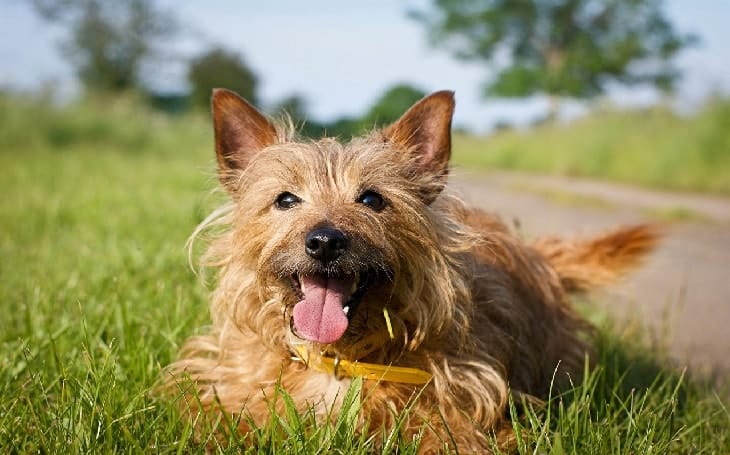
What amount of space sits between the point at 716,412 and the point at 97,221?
5.91 m

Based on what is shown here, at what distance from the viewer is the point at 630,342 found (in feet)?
13.2

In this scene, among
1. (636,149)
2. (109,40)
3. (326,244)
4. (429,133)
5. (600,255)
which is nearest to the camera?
(326,244)

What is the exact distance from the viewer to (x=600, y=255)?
409 centimetres

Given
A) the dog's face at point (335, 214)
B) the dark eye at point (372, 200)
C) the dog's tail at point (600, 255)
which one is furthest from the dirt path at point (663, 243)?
the dark eye at point (372, 200)

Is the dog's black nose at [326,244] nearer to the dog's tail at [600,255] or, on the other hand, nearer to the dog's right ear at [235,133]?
the dog's right ear at [235,133]

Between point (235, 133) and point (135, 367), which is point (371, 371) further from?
point (235, 133)

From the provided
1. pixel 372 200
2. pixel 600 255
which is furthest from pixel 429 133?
pixel 600 255

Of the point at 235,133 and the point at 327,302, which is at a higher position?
the point at 235,133

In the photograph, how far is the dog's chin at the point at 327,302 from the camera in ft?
8.39

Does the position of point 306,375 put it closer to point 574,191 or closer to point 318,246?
point 318,246

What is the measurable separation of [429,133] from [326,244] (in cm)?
77

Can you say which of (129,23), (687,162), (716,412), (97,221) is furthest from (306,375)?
(129,23)

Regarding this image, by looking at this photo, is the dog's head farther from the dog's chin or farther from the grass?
the grass

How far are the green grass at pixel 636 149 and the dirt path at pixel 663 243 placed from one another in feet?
2.72
